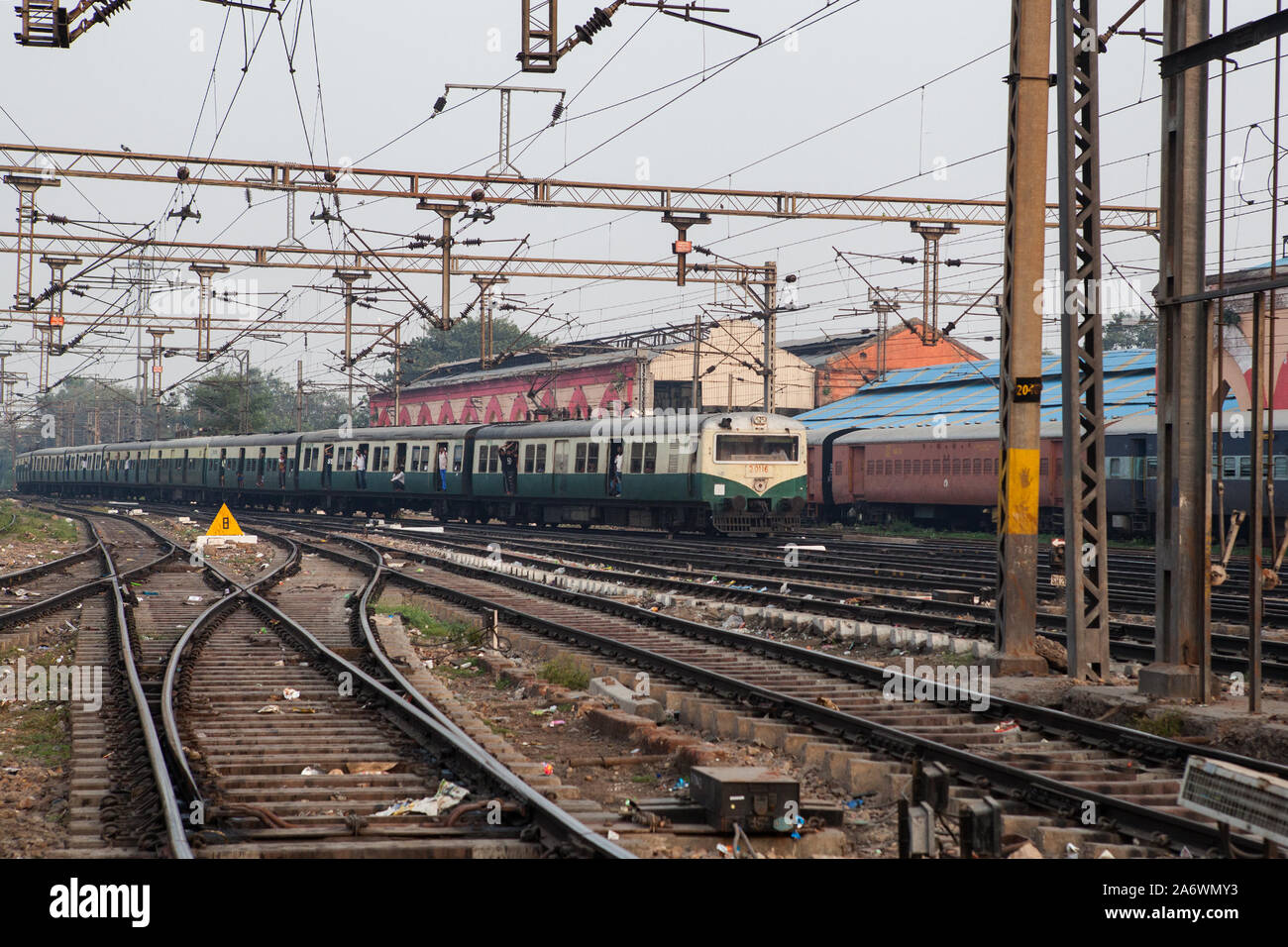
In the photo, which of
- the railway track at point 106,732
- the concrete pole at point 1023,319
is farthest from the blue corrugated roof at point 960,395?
the railway track at point 106,732

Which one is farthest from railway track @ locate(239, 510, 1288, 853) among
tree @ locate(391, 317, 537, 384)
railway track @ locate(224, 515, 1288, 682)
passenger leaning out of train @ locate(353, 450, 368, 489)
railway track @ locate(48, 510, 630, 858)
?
tree @ locate(391, 317, 537, 384)

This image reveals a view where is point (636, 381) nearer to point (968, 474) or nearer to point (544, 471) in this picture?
point (544, 471)

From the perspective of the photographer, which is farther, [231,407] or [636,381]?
[231,407]

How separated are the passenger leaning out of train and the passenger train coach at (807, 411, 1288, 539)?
46.8 ft

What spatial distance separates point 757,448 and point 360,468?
1818 centimetres

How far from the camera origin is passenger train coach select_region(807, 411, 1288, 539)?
1025 inches

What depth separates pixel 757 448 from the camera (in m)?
28.8

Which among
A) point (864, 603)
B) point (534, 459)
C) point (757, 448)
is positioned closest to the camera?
point (864, 603)

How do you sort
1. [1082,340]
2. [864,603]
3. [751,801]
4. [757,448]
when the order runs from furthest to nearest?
1. [757,448]
2. [864,603]
3. [1082,340]
4. [751,801]

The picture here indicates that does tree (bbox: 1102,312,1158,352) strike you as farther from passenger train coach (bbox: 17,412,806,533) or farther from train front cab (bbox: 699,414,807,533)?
train front cab (bbox: 699,414,807,533)

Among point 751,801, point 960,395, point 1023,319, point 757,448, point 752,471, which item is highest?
point 960,395

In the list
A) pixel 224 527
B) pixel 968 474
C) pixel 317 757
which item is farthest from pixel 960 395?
pixel 317 757
